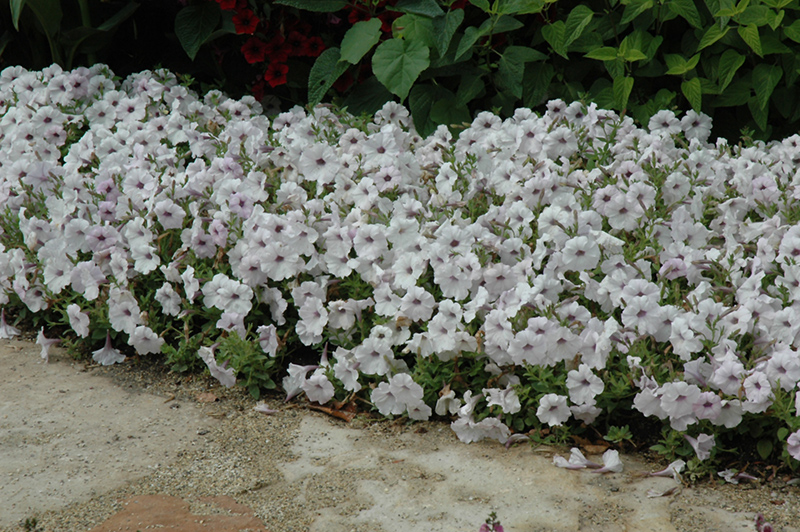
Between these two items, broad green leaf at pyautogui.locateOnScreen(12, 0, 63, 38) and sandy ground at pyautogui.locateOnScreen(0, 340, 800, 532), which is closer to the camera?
sandy ground at pyautogui.locateOnScreen(0, 340, 800, 532)

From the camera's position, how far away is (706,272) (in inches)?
104

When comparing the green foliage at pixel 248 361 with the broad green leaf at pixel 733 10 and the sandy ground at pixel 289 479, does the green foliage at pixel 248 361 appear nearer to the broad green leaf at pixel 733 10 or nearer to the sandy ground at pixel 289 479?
the sandy ground at pixel 289 479

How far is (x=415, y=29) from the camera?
3.83 m

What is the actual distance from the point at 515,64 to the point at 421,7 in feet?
1.96

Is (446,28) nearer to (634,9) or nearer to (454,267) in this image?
(634,9)

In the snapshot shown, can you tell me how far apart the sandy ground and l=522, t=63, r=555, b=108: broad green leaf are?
2.09 meters

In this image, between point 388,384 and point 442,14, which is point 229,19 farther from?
point 388,384

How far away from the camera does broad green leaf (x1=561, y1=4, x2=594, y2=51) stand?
3.60m

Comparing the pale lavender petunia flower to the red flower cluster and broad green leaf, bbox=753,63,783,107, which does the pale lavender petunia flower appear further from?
broad green leaf, bbox=753,63,783,107

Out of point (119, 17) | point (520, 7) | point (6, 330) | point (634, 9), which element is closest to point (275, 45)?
point (119, 17)

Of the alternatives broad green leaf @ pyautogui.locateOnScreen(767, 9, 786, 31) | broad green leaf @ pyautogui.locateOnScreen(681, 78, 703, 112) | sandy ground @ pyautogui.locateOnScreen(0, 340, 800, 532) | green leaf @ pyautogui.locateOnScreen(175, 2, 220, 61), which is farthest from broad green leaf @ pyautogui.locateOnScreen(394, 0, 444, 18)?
sandy ground @ pyautogui.locateOnScreen(0, 340, 800, 532)

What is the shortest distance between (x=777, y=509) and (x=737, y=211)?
126 cm

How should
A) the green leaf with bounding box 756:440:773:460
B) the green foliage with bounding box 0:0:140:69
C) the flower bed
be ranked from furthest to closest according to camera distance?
the green foliage with bounding box 0:0:140:69, the flower bed, the green leaf with bounding box 756:440:773:460

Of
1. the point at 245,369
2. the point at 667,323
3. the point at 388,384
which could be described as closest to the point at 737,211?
the point at 667,323
